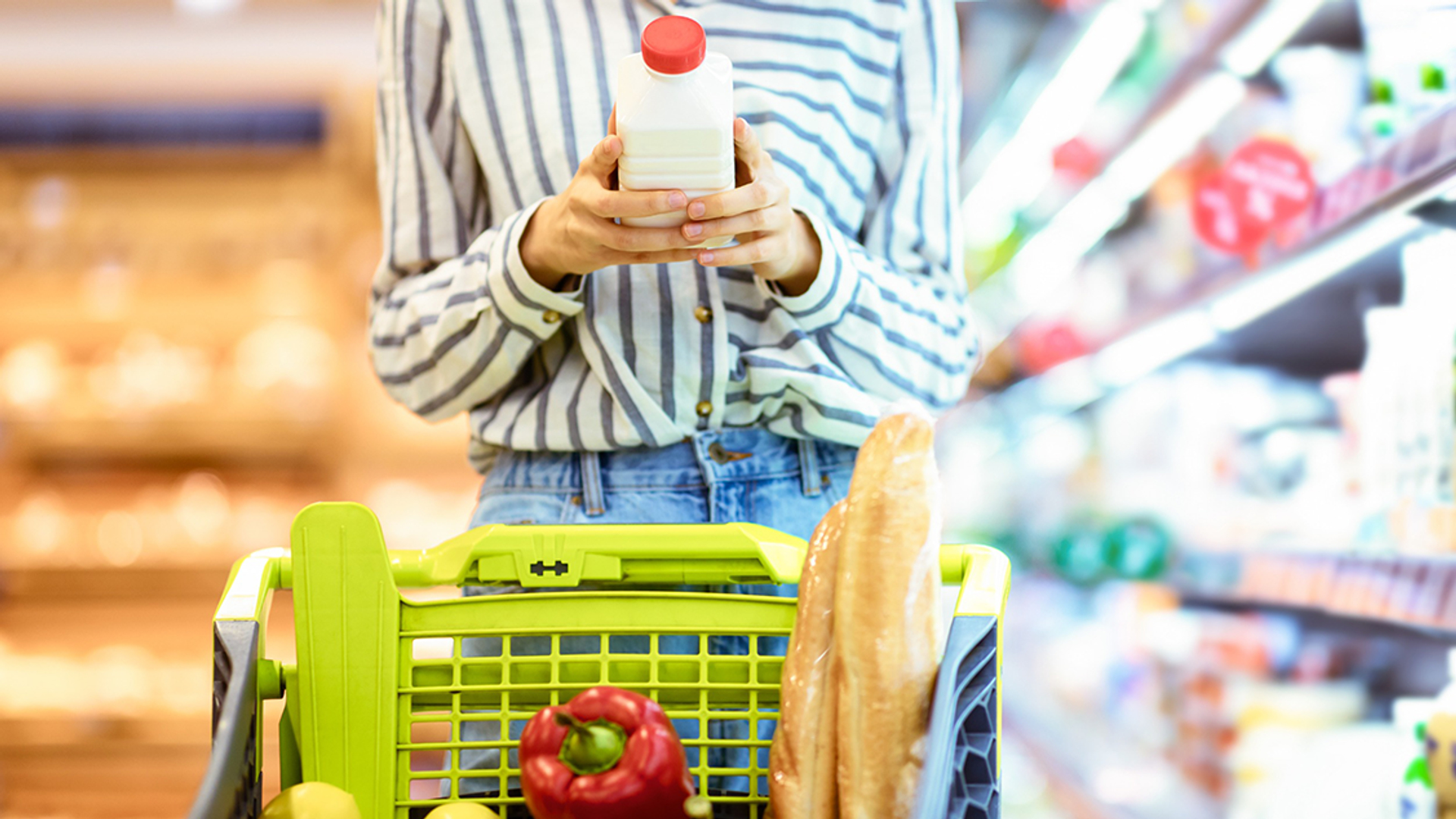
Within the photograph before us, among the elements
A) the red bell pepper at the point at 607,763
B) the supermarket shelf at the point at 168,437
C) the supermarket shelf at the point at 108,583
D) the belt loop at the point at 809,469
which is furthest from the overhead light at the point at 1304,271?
the supermarket shelf at the point at 108,583

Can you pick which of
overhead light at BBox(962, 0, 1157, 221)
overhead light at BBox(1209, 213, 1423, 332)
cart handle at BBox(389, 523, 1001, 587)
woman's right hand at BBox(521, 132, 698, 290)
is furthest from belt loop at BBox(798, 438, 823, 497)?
overhead light at BBox(962, 0, 1157, 221)

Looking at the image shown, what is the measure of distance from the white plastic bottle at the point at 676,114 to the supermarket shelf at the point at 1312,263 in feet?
2.85

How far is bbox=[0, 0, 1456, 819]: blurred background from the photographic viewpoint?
184 centimetres

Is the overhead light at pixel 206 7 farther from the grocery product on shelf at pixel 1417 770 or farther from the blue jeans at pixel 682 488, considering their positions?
the grocery product on shelf at pixel 1417 770

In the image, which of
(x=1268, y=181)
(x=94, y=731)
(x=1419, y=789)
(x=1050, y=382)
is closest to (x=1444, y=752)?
(x=1419, y=789)

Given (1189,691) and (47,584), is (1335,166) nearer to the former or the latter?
(1189,691)

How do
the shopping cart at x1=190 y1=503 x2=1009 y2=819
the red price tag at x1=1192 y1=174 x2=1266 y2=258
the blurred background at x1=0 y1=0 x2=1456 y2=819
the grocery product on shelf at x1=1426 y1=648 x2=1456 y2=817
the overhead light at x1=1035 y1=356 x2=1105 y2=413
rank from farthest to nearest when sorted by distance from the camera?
the overhead light at x1=1035 y1=356 x2=1105 y2=413 → the red price tag at x1=1192 y1=174 x2=1266 y2=258 → the blurred background at x1=0 y1=0 x2=1456 y2=819 → the grocery product on shelf at x1=1426 y1=648 x2=1456 y2=817 → the shopping cart at x1=190 y1=503 x2=1009 y2=819

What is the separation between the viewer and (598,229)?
0.94 metres

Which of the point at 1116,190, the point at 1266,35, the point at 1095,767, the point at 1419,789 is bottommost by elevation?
the point at 1095,767

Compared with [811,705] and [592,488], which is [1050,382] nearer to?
[592,488]

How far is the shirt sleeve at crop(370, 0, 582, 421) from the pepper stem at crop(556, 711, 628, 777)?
38cm

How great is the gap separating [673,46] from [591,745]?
1.57 ft

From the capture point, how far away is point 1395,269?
193cm

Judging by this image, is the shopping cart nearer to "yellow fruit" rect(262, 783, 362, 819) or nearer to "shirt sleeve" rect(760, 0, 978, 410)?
"yellow fruit" rect(262, 783, 362, 819)
